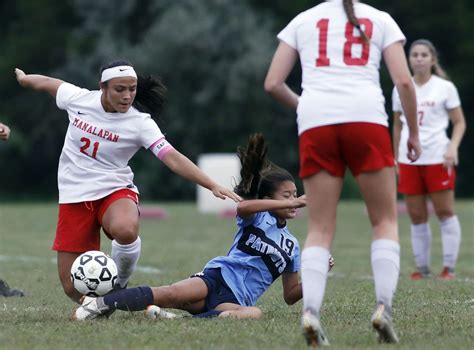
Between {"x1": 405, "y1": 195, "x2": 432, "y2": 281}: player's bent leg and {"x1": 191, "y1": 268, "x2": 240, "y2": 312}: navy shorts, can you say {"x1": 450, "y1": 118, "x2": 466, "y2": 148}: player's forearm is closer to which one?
{"x1": 405, "y1": 195, "x2": 432, "y2": 281}: player's bent leg

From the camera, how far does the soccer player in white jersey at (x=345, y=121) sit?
208 inches

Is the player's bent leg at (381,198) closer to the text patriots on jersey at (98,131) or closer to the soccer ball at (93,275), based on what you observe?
the soccer ball at (93,275)

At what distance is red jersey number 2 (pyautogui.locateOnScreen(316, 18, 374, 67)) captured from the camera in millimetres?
5320

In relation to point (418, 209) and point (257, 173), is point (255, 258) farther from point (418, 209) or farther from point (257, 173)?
point (418, 209)

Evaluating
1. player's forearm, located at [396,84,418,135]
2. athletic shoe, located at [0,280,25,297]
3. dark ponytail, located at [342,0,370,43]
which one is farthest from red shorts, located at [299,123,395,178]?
athletic shoe, located at [0,280,25,297]

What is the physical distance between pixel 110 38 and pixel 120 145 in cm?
3276

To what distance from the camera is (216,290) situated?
6.51m

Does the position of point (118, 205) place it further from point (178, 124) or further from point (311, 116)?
point (178, 124)

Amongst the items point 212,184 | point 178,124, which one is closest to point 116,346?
point 212,184

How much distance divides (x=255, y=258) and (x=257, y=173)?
0.53 meters

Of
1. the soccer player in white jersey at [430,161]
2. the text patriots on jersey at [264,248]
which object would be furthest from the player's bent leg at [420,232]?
the text patriots on jersey at [264,248]

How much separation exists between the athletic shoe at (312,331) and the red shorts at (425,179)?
520 centimetres

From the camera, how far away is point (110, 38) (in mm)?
39000

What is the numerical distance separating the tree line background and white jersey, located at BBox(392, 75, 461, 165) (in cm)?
2388
